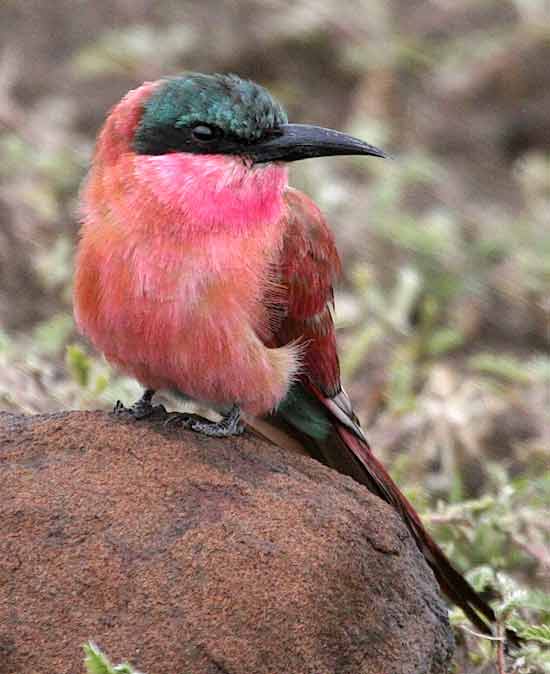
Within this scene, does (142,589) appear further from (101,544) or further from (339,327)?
(339,327)

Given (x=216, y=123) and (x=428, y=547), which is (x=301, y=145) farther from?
(x=428, y=547)

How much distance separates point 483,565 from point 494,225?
4.25 meters

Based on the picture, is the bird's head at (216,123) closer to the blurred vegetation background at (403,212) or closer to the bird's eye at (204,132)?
the bird's eye at (204,132)

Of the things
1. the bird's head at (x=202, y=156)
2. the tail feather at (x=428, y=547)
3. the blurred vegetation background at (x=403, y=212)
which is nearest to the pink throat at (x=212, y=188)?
the bird's head at (x=202, y=156)

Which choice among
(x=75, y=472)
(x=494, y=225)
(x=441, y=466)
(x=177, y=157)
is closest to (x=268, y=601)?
(x=75, y=472)

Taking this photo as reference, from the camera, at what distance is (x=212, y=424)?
4.46 meters

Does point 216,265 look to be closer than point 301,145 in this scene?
Yes

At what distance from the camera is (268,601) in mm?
3729

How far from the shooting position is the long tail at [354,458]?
15.1 ft

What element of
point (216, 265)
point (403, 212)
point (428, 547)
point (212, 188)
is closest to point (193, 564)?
point (216, 265)

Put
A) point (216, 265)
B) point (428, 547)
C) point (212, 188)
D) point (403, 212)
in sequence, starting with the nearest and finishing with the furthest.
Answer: point (216, 265), point (212, 188), point (428, 547), point (403, 212)

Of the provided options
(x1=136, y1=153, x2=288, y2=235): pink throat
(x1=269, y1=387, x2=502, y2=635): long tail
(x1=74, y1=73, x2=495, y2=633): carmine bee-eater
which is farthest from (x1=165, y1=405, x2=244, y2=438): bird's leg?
(x1=136, y1=153, x2=288, y2=235): pink throat

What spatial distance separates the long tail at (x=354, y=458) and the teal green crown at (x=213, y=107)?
3.14 feet

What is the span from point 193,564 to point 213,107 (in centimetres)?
161
